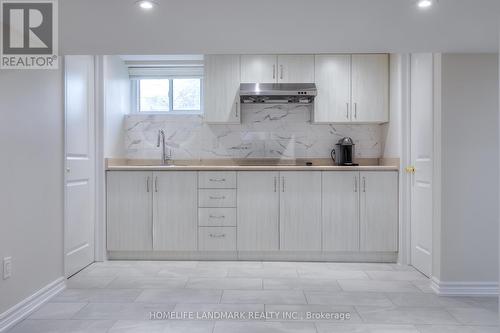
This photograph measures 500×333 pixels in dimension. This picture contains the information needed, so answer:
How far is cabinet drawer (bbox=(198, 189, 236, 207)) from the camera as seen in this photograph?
3844 millimetres

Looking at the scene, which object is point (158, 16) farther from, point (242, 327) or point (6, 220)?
point (242, 327)

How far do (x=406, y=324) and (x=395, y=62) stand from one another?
2.53 m

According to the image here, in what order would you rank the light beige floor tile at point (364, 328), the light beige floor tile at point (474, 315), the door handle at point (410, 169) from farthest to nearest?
the door handle at point (410, 169) < the light beige floor tile at point (474, 315) < the light beige floor tile at point (364, 328)

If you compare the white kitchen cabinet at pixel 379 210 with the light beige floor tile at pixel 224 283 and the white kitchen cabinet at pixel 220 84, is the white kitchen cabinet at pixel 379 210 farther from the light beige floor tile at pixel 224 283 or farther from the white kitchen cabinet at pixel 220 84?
the white kitchen cabinet at pixel 220 84

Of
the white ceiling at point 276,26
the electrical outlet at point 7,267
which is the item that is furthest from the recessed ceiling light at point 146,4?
the electrical outlet at point 7,267

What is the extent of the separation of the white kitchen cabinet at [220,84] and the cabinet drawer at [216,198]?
0.79m

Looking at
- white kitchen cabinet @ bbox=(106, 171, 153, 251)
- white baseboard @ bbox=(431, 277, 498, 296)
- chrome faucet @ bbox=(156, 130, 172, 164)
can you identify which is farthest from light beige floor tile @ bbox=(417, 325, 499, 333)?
chrome faucet @ bbox=(156, 130, 172, 164)

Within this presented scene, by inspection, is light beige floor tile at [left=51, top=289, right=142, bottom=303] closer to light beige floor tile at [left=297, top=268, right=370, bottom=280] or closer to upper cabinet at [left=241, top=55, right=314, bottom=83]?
light beige floor tile at [left=297, top=268, right=370, bottom=280]

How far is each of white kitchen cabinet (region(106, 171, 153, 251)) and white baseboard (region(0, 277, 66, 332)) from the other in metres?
0.87

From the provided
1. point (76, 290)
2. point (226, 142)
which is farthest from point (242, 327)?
point (226, 142)

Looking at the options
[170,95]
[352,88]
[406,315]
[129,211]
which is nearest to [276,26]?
[406,315]

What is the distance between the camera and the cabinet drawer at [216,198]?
12.6 ft

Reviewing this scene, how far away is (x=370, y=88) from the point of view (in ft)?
13.4

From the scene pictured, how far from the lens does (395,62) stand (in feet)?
12.7
